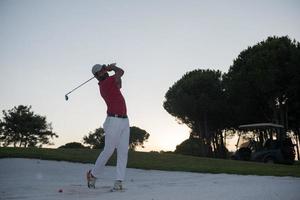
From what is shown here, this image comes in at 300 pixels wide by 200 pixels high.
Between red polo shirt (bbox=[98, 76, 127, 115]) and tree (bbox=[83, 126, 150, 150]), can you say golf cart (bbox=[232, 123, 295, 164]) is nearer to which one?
red polo shirt (bbox=[98, 76, 127, 115])

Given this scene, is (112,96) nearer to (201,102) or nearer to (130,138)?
(201,102)

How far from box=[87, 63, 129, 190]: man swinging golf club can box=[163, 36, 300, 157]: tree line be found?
28.0m

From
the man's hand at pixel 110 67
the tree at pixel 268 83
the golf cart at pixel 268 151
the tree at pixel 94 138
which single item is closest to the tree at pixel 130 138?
the tree at pixel 94 138

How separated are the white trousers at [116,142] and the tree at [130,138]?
72103mm

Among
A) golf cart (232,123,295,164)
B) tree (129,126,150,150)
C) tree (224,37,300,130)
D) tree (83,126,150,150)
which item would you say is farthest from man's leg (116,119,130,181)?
tree (129,126,150,150)

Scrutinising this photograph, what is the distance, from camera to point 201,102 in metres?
43.1

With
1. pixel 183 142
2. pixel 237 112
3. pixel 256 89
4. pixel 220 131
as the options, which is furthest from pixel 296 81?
pixel 183 142

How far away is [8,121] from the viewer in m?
50.4

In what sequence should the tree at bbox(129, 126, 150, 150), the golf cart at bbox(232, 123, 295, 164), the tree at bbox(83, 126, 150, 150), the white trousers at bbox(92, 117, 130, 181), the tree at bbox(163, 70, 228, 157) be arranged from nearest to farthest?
the white trousers at bbox(92, 117, 130, 181)
the golf cart at bbox(232, 123, 295, 164)
the tree at bbox(163, 70, 228, 157)
the tree at bbox(83, 126, 150, 150)
the tree at bbox(129, 126, 150, 150)

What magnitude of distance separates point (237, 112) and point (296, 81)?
709 cm

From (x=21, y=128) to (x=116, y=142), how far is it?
153ft

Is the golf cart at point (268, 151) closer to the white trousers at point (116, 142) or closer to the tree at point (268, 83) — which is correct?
the tree at point (268, 83)

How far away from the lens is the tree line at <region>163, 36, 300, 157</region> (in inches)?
1330

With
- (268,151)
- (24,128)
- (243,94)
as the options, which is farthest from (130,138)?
(268,151)
